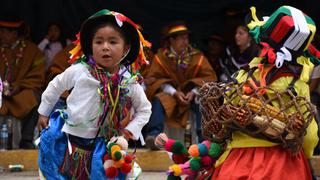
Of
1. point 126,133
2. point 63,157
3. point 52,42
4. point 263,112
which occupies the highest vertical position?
point 263,112

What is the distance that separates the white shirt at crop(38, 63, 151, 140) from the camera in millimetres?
5168

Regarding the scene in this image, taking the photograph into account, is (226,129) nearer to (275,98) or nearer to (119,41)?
(275,98)

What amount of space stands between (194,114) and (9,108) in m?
2.26

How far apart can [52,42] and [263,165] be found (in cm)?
620

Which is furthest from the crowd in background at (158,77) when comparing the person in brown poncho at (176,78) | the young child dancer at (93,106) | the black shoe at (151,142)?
the young child dancer at (93,106)

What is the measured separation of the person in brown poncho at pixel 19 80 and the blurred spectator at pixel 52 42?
1.41 feet

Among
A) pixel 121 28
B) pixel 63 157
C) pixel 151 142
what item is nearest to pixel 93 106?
pixel 63 157

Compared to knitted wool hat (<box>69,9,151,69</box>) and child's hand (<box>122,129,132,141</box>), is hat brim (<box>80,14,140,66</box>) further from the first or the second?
child's hand (<box>122,129,132,141</box>)

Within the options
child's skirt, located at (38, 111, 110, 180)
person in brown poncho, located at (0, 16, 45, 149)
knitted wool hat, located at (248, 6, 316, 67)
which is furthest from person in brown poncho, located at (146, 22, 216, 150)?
knitted wool hat, located at (248, 6, 316, 67)

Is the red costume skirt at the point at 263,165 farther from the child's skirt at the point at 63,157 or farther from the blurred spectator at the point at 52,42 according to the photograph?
the blurred spectator at the point at 52,42

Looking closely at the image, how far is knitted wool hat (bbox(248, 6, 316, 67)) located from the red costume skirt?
0.55 meters

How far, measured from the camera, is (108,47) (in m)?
5.27

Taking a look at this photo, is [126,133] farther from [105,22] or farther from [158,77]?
[158,77]

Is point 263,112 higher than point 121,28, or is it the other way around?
point 121,28
